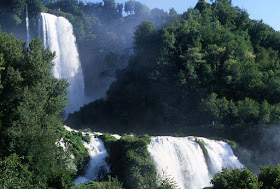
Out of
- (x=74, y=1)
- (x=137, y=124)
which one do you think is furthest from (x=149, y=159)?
(x=74, y=1)

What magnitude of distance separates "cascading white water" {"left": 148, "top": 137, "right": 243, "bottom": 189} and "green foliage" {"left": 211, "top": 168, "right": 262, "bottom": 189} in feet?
21.6

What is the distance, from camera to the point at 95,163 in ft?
84.0

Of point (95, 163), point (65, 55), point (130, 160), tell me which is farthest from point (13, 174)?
point (65, 55)

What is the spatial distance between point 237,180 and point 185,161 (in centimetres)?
904

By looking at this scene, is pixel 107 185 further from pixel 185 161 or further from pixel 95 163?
pixel 185 161

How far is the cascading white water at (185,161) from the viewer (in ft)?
85.5

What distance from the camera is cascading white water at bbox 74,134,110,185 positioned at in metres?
24.8

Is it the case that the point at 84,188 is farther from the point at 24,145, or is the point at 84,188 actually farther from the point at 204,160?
the point at 204,160

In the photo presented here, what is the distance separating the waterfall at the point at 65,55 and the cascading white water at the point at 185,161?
910 inches

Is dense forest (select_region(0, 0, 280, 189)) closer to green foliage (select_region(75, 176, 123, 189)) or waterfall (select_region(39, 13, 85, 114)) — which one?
green foliage (select_region(75, 176, 123, 189))

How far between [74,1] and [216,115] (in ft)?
145

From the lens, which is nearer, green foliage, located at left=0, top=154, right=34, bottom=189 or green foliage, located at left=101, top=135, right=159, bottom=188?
green foliage, located at left=0, top=154, right=34, bottom=189

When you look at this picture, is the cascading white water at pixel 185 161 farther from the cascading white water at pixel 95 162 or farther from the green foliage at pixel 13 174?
the green foliage at pixel 13 174

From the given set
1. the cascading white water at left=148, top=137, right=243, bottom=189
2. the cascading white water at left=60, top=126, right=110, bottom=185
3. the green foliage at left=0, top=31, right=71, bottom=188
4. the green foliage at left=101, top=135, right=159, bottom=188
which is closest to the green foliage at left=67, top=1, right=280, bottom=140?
the cascading white water at left=148, top=137, right=243, bottom=189
